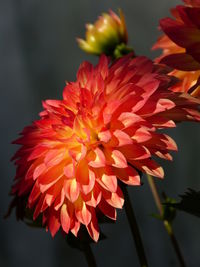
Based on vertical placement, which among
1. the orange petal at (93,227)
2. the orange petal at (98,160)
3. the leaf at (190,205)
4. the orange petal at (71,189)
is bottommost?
the leaf at (190,205)

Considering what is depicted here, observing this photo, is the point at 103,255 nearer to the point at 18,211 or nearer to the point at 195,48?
the point at 18,211

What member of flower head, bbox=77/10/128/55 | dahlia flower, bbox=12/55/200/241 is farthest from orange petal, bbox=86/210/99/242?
flower head, bbox=77/10/128/55

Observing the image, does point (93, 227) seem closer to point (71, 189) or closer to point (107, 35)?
point (71, 189)

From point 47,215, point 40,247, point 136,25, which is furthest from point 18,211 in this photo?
point 136,25

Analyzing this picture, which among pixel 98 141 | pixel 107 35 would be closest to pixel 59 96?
pixel 107 35

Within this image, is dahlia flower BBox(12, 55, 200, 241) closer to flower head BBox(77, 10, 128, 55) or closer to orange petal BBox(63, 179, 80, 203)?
orange petal BBox(63, 179, 80, 203)

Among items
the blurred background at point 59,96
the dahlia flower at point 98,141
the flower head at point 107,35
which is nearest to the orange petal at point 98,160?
the dahlia flower at point 98,141

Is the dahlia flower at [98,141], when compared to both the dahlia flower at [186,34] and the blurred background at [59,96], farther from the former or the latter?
the blurred background at [59,96]
